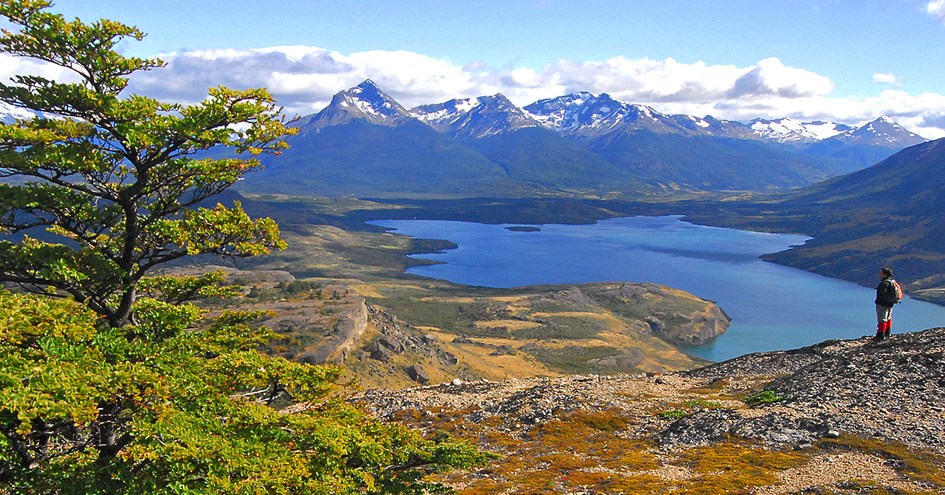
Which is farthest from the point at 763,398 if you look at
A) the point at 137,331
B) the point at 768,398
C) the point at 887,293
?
the point at 137,331

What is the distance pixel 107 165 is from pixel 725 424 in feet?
92.2

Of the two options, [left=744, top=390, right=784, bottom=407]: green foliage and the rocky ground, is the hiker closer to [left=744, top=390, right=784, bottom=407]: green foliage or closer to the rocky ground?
the rocky ground

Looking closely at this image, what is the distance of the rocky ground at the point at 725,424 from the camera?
74.6 feet

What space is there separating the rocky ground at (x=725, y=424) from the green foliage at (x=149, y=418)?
12.1 meters

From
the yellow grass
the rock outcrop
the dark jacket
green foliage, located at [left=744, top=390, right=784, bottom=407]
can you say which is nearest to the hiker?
the dark jacket

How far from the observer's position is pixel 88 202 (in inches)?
581

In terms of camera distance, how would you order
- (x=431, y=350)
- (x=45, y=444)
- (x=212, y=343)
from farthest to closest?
1. (x=431, y=350)
2. (x=212, y=343)
3. (x=45, y=444)

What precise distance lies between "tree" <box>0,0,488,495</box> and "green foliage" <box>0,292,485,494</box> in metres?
0.04

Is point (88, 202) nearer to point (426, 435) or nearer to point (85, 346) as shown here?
point (85, 346)

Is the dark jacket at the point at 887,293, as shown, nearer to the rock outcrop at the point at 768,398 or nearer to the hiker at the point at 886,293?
the hiker at the point at 886,293

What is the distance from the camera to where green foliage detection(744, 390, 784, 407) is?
33.2 m

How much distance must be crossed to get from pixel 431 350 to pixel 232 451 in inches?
→ 4369

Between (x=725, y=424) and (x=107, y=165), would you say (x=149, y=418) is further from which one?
(x=725, y=424)

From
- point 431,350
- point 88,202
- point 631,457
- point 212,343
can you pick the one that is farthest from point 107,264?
point 431,350
